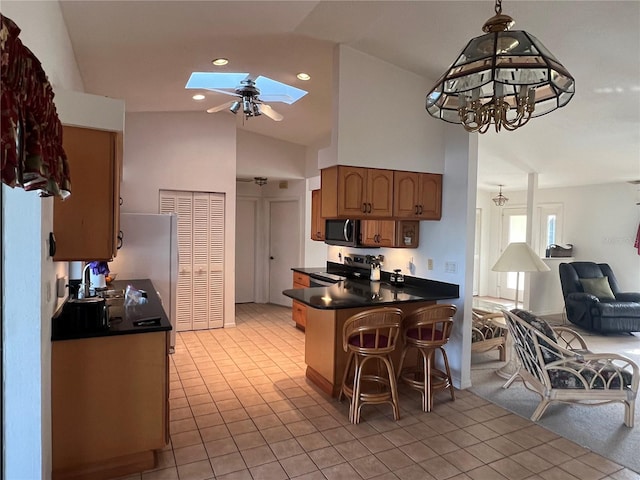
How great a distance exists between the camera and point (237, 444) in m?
2.75

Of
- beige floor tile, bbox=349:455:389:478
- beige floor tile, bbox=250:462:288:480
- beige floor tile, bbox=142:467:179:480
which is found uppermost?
beige floor tile, bbox=349:455:389:478

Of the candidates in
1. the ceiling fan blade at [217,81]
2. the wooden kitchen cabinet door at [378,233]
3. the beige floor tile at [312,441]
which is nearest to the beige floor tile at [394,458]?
the beige floor tile at [312,441]

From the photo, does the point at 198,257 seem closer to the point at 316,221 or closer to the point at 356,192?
the point at 316,221

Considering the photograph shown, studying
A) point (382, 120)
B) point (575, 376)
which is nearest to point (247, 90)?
point (382, 120)

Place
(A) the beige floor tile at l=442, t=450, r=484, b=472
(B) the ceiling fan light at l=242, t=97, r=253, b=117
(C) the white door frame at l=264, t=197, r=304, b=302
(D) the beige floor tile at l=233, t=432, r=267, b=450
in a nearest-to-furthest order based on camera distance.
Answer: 1. (A) the beige floor tile at l=442, t=450, r=484, b=472
2. (D) the beige floor tile at l=233, t=432, r=267, b=450
3. (B) the ceiling fan light at l=242, t=97, r=253, b=117
4. (C) the white door frame at l=264, t=197, r=304, b=302

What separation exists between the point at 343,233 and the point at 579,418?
2.97 m

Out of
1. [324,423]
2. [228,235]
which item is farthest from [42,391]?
[228,235]

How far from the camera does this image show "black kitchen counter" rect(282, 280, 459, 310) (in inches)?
134

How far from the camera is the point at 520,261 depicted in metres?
4.21

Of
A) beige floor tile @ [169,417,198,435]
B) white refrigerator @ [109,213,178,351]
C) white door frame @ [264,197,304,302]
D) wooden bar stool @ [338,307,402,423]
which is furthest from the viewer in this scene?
white door frame @ [264,197,304,302]

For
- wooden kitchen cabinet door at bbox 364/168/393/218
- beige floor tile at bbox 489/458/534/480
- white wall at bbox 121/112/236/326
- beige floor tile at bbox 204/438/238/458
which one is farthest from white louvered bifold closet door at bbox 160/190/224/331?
beige floor tile at bbox 489/458/534/480

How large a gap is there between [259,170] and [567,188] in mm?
5686

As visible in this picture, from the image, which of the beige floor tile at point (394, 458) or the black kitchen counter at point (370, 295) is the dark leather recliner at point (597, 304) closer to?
the black kitchen counter at point (370, 295)

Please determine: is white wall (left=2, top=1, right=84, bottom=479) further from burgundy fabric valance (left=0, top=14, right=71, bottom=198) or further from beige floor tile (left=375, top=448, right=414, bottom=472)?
beige floor tile (left=375, top=448, right=414, bottom=472)
